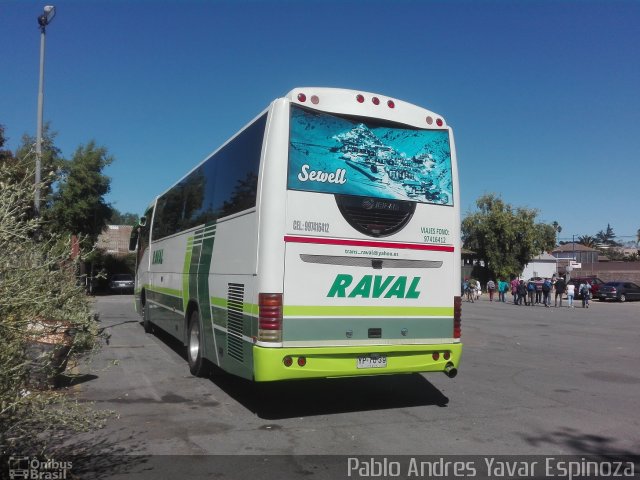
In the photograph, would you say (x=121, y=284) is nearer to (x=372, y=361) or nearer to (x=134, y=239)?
(x=134, y=239)

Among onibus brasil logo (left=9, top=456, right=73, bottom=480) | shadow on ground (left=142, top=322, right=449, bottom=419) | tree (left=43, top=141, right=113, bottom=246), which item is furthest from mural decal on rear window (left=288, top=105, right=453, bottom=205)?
tree (left=43, top=141, right=113, bottom=246)

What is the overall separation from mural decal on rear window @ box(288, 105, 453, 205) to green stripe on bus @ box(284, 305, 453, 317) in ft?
4.66

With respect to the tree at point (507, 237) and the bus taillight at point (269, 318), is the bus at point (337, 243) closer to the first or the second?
the bus taillight at point (269, 318)

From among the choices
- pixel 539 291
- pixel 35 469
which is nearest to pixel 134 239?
pixel 35 469

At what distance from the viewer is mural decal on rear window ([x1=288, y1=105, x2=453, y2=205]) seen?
6.71m

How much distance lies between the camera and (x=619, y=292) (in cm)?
3938

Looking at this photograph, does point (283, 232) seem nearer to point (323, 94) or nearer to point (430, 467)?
point (323, 94)

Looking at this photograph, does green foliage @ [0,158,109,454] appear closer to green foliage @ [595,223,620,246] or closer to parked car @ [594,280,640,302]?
parked car @ [594,280,640,302]

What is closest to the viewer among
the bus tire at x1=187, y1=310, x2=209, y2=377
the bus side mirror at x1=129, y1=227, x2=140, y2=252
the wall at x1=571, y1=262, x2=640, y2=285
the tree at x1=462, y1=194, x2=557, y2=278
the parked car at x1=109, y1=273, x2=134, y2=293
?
the bus tire at x1=187, y1=310, x2=209, y2=377

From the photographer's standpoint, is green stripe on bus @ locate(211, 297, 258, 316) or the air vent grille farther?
the air vent grille

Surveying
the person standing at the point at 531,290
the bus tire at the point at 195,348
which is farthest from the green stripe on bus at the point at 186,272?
the person standing at the point at 531,290

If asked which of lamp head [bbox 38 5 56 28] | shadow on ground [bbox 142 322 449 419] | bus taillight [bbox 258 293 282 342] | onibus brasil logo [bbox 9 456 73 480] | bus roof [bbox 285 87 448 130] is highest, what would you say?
lamp head [bbox 38 5 56 28]

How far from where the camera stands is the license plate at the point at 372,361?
6816mm

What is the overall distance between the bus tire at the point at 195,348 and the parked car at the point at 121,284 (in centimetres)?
3126
